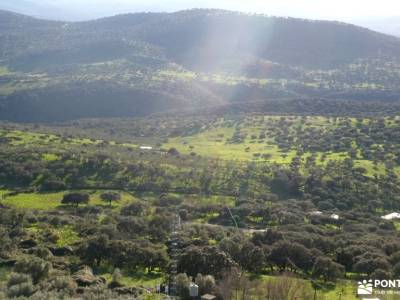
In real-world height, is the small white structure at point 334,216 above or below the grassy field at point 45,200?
below

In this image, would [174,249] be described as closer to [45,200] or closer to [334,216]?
[334,216]

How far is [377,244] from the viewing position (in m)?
52.2

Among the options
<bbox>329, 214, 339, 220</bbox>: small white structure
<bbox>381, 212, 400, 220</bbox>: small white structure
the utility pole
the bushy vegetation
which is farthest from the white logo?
<bbox>381, 212, 400, 220</bbox>: small white structure

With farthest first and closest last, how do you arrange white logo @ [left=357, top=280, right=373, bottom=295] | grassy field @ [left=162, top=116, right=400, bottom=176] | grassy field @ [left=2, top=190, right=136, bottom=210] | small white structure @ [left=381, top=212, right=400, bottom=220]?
grassy field @ [left=162, top=116, right=400, bottom=176] < small white structure @ [left=381, top=212, right=400, bottom=220] < grassy field @ [left=2, top=190, right=136, bottom=210] < white logo @ [left=357, top=280, right=373, bottom=295]

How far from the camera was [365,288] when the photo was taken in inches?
1404

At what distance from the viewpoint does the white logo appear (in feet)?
111

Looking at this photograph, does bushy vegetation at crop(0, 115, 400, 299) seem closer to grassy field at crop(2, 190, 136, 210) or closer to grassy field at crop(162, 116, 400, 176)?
grassy field at crop(2, 190, 136, 210)

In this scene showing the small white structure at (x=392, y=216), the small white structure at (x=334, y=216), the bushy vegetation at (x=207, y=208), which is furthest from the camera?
the small white structure at (x=392, y=216)

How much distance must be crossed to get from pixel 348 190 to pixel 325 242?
3710 centimetres

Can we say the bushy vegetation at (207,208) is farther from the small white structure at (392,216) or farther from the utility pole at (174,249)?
the small white structure at (392,216)

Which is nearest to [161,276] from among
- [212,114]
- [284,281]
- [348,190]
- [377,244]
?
[284,281]

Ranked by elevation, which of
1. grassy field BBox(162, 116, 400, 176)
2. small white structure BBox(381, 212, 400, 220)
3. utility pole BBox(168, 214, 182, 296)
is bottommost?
grassy field BBox(162, 116, 400, 176)

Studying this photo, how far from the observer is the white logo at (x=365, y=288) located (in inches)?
1338

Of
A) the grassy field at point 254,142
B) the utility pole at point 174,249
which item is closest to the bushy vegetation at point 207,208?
the utility pole at point 174,249
